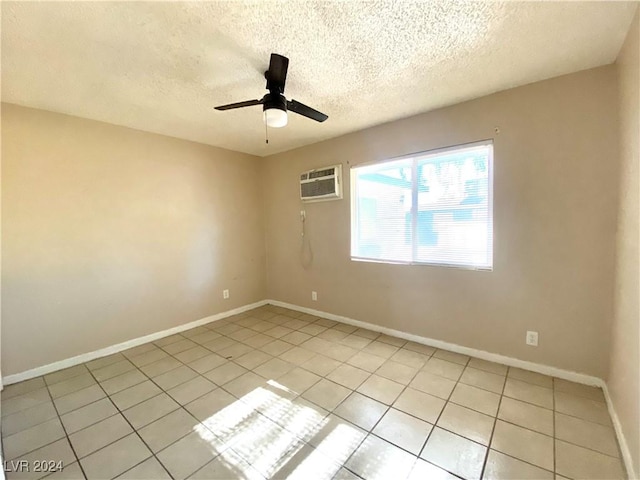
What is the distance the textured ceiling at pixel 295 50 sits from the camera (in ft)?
4.59

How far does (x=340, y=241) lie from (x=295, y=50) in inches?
87.1

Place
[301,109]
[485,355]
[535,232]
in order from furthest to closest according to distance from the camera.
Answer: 1. [485,355]
2. [535,232]
3. [301,109]

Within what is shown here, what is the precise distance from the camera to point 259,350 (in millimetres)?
2771

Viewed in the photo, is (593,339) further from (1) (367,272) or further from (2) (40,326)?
(2) (40,326)

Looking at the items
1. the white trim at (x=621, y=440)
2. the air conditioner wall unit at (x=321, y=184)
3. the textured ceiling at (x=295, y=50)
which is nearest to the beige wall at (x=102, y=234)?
the textured ceiling at (x=295, y=50)

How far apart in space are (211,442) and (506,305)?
2.51 metres

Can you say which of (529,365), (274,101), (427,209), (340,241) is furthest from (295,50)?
(529,365)

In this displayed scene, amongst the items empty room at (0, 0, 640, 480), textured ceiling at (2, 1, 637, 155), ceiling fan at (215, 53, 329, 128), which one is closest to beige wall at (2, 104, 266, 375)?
empty room at (0, 0, 640, 480)

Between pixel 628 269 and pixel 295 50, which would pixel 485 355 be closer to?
pixel 628 269

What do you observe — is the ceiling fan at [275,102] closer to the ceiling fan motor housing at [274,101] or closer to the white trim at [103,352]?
the ceiling fan motor housing at [274,101]

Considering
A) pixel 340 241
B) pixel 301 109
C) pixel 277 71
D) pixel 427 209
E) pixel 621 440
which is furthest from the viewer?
pixel 340 241

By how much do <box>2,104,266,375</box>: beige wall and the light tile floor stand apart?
19.1 inches

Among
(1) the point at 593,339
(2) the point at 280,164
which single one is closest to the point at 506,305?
(1) the point at 593,339

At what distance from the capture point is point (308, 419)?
1771 millimetres
